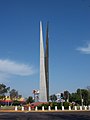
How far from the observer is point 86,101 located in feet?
394

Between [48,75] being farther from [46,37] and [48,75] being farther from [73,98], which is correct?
[73,98]

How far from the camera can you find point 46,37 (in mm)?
62250

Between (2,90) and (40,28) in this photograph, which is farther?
(2,90)

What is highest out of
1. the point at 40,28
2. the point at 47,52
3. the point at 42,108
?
the point at 40,28

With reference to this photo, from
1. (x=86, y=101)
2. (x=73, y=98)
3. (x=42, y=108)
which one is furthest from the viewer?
(x=73, y=98)

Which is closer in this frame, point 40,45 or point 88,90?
point 40,45

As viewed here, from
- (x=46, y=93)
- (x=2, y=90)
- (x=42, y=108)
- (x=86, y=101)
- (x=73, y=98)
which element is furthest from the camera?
(x=2, y=90)

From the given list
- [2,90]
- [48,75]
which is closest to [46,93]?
[48,75]

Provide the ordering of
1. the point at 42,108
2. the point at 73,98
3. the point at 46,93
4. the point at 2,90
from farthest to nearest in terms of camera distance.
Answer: the point at 2,90, the point at 73,98, the point at 46,93, the point at 42,108

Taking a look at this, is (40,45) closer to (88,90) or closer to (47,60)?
(47,60)

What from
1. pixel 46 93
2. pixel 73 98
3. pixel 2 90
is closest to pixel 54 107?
pixel 46 93

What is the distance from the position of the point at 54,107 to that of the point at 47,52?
49.2 ft

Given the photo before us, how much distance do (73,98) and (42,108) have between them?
3329 inches

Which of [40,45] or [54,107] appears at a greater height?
[40,45]
